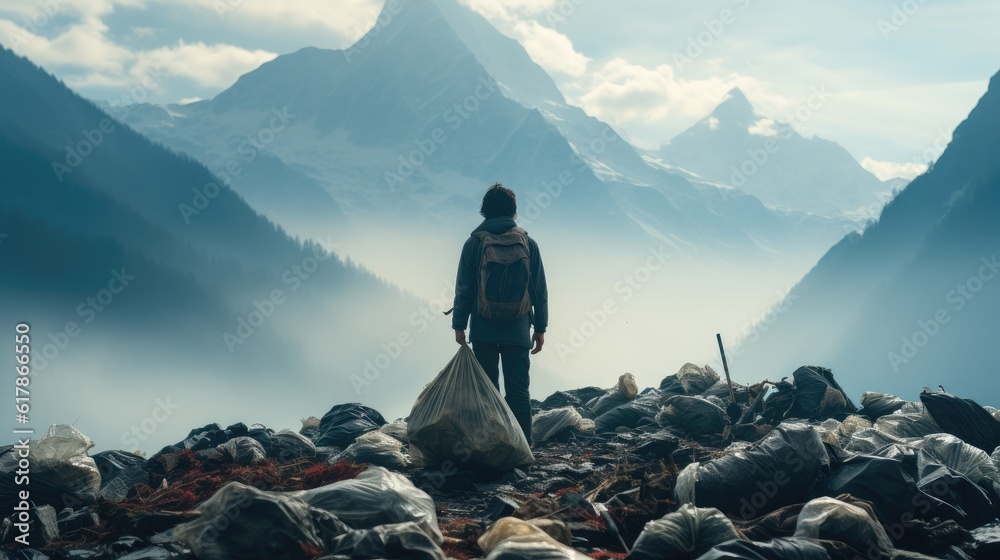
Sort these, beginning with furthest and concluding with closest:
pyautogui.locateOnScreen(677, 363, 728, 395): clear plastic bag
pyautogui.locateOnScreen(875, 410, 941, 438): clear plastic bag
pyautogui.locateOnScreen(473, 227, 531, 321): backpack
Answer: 1. pyautogui.locateOnScreen(677, 363, 728, 395): clear plastic bag
2. pyautogui.locateOnScreen(875, 410, 941, 438): clear plastic bag
3. pyautogui.locateOnScreen(473, 227, 531, 321): backpack

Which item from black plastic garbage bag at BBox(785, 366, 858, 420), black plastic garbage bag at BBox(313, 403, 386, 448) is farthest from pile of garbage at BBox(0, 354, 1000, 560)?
black plastic garbage bag at BBox(785, 366, 858, 420)

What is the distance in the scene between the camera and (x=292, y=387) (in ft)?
423

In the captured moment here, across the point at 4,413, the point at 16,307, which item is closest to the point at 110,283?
the point at 16,307

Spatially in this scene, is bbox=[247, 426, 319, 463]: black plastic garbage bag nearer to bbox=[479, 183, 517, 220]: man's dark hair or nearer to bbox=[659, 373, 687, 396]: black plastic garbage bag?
bbox=[479, 183, 517, 220]: man's dark hair

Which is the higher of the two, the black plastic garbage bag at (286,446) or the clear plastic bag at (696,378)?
the clear plastic bag at (696,378)

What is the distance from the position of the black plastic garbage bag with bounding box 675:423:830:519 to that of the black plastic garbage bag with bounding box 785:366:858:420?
3.84 metres

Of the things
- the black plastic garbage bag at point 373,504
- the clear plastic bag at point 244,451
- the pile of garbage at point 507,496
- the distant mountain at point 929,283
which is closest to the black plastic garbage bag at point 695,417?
the pile of garbage at point 507,496

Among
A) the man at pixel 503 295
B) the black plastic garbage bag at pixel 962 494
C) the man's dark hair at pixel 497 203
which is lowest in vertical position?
the black plastic garbage bag at pixel 962 494

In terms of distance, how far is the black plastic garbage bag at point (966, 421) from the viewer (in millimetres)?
5281

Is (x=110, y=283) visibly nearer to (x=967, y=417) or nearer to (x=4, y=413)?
(x=4, y=413)

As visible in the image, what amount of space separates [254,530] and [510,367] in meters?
2.67

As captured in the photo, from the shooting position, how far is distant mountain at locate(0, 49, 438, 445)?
97.7 meters

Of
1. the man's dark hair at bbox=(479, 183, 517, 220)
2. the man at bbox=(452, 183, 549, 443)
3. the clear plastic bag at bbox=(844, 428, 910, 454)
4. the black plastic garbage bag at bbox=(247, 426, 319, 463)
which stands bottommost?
the clear plastic bag at bbox=(844, 428, 910, 454)

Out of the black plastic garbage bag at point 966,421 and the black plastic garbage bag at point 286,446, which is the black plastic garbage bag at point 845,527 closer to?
the black plastic garbage bag at point 966,421
